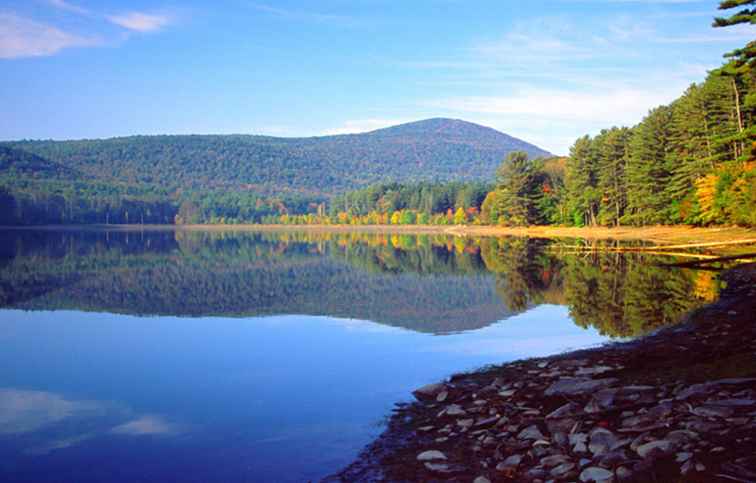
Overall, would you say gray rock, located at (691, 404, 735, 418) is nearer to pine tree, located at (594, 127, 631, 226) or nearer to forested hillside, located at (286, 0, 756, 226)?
forested hillside, located at (286, 0, 756, 226)

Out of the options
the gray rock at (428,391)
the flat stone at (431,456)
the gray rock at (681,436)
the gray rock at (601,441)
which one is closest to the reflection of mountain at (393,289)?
the gray rock at (428,391)

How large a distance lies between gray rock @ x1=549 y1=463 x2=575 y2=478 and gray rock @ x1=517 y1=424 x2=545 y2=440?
105 cm

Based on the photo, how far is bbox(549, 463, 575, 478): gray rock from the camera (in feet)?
23.7

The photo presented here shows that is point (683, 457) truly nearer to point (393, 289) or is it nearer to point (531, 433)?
point (531, 433)

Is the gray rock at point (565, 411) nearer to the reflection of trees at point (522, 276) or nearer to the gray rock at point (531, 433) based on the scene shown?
the gray rock at point (531, 433)

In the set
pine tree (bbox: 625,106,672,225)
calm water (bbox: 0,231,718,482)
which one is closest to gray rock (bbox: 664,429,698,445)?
calm water (bbox: 0,231,718,482)

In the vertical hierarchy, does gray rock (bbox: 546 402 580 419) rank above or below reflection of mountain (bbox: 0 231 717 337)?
above

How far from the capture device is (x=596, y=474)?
6.98 metres

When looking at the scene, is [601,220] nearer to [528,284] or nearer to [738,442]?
[528,284]

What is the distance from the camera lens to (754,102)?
27.1 metres

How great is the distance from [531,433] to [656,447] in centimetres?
171

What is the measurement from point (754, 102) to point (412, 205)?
167 m

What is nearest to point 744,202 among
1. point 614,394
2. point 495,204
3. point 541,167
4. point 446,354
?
point 446,354

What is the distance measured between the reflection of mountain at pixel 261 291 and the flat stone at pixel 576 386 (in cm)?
918
